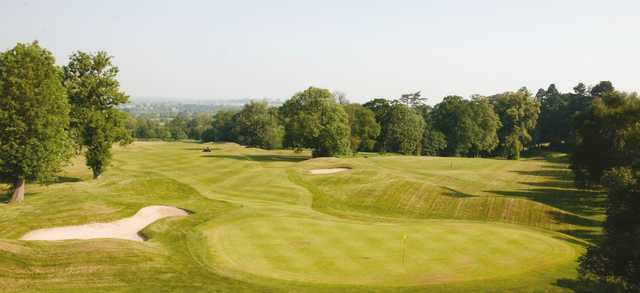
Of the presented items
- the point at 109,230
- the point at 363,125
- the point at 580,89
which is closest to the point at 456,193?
the point at 109,230

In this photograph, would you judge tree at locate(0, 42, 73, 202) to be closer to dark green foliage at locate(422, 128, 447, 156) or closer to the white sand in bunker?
the white sand in bunker

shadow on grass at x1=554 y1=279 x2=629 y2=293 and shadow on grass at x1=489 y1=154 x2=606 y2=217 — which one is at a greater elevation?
shadow on grass at x1=489 y1=154 x2=606 y2=217

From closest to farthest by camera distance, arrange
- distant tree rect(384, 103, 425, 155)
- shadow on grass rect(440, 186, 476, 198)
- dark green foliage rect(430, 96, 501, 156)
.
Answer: shadow on grass rect(440, 186, 476, 198) < dark green foliage rect(430, 96, 501, 156) < distant tree rect(384, 103, 425, 155)

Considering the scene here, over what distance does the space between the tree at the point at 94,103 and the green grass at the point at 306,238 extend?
407cm

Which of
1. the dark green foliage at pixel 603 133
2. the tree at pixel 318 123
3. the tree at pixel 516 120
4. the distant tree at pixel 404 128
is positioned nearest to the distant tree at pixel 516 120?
the tree at pixel 516 120

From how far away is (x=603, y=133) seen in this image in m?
46.8

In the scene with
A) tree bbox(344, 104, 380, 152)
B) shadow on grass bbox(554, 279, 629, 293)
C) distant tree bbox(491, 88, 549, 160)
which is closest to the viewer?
shadow on grass bbox(554, 279, 629, 293)

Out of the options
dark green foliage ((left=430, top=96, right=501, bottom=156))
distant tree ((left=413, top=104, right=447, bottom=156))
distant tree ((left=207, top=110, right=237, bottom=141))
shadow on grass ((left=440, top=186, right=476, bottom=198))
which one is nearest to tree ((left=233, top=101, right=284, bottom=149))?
distant tree ((left=207, top=110, right=237, bottom=141))

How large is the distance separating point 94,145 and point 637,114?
5579 cm

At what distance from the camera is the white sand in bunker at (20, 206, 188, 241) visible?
29.3 meters

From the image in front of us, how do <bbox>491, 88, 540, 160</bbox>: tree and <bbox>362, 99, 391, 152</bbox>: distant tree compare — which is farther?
<bbox>362, 99, 391, 152</bbox>: distant tree

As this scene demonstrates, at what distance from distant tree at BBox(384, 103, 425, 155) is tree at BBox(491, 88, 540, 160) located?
2177cm

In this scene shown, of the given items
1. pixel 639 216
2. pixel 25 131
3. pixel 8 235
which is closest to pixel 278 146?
pixel 25 131

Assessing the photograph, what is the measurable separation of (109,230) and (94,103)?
82.8 feet
